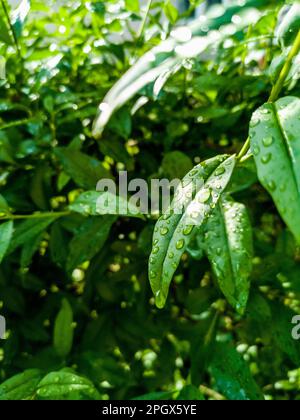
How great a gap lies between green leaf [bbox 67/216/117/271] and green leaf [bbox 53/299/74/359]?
0.10 meters

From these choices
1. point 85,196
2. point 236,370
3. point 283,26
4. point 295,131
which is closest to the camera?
→ point 295,131

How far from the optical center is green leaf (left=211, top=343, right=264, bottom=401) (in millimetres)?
945

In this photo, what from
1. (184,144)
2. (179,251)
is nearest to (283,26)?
(179,251)

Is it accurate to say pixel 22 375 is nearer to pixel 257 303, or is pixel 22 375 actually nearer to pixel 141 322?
pixel 141 322

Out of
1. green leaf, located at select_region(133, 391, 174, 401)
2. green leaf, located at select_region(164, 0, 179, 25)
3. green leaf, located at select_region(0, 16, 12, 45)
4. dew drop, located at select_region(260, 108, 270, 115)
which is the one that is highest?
green leaf, located at select_region(164, 0, 179, 25)

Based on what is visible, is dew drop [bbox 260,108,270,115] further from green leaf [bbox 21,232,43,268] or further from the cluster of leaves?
green leaf [bbox 21,232,43,268]

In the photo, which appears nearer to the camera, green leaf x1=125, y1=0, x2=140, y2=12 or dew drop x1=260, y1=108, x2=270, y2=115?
dew drop x1=260, y1=108, x2=270, y2=115

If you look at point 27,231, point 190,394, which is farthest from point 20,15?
point 190,394

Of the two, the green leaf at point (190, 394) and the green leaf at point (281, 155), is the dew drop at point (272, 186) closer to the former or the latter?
the green leaf at point (281, 155)

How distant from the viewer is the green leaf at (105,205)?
0.76 meters

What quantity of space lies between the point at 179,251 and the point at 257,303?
45 centimetres

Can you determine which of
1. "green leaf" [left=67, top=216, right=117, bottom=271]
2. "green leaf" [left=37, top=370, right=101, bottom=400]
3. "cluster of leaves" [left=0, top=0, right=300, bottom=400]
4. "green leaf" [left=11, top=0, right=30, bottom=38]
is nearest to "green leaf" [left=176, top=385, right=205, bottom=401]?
"cluster of leaves" [left=0, top=0, right=300, bottom=400]

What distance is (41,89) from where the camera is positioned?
109cm

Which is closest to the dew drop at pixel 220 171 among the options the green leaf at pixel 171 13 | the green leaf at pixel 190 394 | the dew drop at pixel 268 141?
the dew drop at pixel 268 141
